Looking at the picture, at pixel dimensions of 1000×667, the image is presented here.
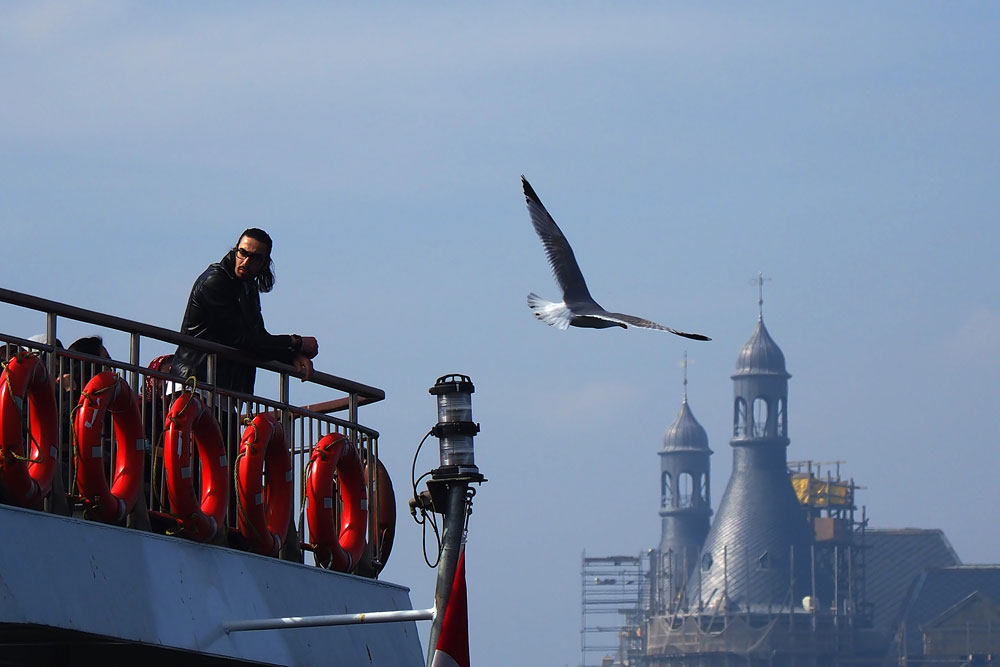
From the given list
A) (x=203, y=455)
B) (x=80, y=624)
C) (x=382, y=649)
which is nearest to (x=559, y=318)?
(x=382, y=649)

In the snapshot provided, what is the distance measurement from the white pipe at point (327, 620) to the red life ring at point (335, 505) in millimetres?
1213

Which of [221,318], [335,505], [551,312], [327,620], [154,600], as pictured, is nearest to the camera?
[154,600]

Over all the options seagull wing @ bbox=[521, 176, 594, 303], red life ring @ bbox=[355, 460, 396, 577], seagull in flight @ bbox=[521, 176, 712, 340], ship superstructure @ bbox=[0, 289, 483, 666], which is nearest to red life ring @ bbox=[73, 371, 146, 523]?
ship superstructure @ bbox=[0, 289, 483, 666]

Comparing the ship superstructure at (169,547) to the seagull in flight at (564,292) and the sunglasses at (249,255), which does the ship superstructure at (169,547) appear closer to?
the sunglasses at (249,255)

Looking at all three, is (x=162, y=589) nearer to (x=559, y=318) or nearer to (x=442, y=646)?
(x=442, y=646)

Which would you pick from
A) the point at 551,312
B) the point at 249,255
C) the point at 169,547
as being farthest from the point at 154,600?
→ the point at 551,312

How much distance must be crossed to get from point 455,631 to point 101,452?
2.07m

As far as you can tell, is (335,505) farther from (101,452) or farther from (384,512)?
(101,452)

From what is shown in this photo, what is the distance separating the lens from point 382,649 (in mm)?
12031

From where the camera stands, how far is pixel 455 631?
1009 centimetres

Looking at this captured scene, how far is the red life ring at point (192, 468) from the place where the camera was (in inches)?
398

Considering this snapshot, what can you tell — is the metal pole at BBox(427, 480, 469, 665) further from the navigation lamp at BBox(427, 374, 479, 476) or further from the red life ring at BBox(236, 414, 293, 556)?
the red life ring at BBox(236, 414, 293, 556)

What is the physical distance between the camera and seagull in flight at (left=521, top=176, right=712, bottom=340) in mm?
17391

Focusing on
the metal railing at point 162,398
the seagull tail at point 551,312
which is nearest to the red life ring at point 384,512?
the metal railing at point 162,398
